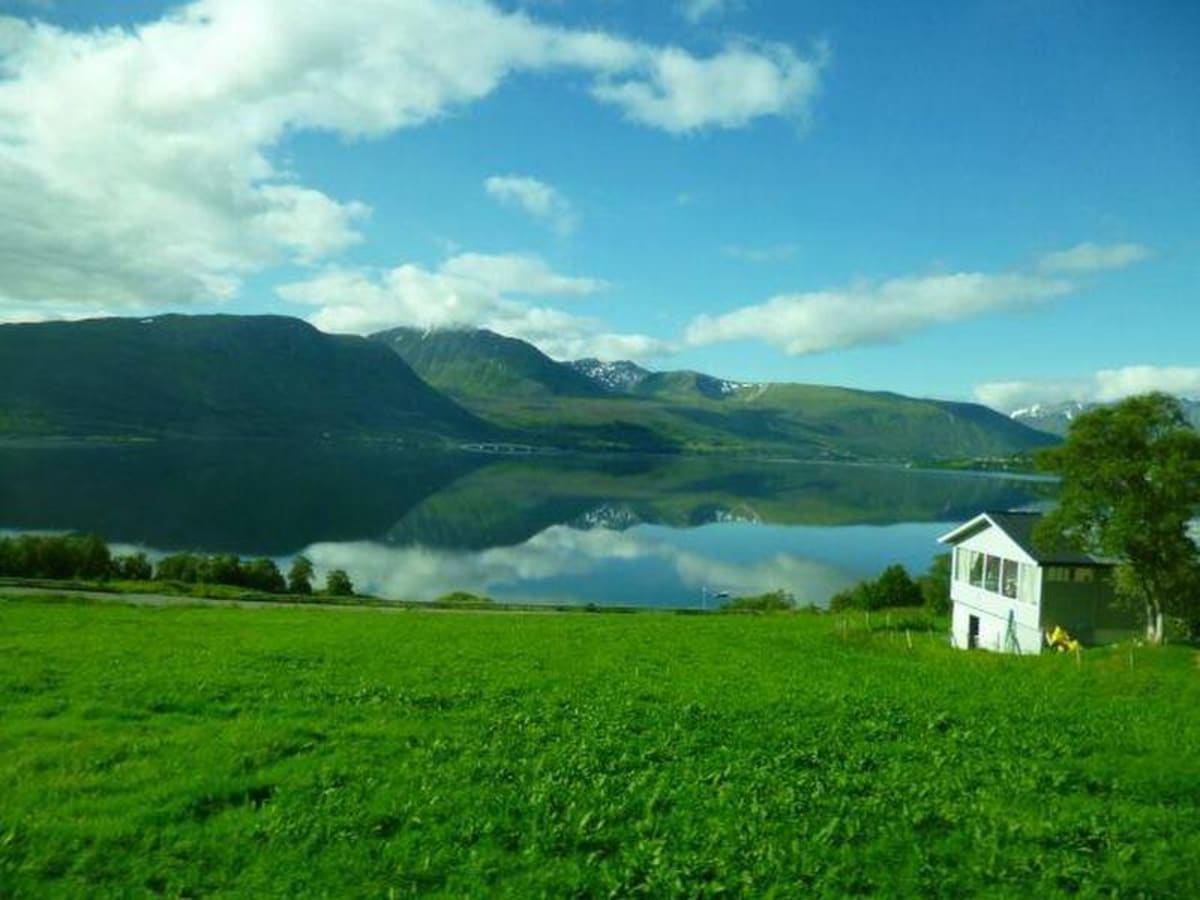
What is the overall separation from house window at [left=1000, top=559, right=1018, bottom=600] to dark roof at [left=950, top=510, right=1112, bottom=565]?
1694mm

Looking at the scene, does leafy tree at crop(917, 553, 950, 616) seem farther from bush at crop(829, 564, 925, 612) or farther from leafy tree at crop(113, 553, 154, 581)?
leafy tree at crop(113, 553, 154, 581)

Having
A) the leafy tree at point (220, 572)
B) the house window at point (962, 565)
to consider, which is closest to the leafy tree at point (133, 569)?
the leafy tree at point (220, 572)

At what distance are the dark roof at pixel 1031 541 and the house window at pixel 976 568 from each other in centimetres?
292

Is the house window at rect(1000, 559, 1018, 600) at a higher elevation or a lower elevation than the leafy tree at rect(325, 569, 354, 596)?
higher

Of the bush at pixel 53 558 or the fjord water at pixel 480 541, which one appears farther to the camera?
the fjord water at pixel 480 541

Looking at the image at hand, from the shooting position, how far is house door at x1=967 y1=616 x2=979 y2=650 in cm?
4784

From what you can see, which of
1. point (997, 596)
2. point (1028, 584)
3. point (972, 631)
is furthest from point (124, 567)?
point (1028, 584)

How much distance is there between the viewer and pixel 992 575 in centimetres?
4662

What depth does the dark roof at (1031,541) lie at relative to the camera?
41125mm

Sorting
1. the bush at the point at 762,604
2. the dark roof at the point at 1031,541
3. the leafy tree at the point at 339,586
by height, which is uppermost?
the dark roof at the point at 1031,541

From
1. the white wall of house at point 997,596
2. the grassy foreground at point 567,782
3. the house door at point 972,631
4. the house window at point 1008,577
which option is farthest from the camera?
the house door at point 972,631

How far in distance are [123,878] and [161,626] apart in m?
29.4

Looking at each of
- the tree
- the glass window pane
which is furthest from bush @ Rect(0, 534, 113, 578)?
the tree

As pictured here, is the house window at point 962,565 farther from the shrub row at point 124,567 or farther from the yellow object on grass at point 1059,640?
the shrub row at point 124,567
